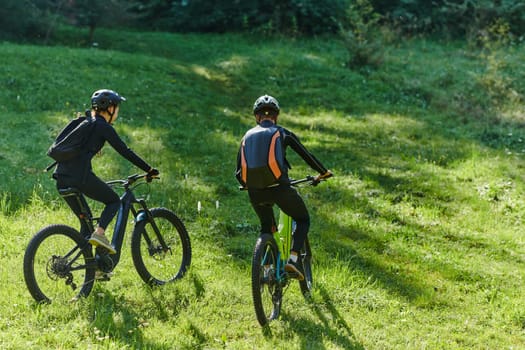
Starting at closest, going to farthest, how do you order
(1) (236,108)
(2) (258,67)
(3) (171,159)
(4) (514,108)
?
1. (3) (171,159)
2. (4) (514,108)
3. (1) (236,108)
4. (2) (258,67)

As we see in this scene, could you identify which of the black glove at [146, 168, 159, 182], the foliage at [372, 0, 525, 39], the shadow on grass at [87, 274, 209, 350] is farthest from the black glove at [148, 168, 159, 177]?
the foliage at [372, 0, 525, 39]

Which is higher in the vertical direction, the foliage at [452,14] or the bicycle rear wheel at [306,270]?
the foliage at [452,14]

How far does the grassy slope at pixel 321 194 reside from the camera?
6285mm

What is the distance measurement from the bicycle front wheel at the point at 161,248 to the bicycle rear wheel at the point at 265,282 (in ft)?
4.65

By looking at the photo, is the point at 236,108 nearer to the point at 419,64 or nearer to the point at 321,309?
the point at 419,64

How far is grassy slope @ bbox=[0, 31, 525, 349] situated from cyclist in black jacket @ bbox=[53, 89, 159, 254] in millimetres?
939

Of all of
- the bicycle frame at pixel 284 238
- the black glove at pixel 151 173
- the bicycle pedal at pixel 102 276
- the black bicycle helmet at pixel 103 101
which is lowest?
the bicycle pedal at pixel 102 276

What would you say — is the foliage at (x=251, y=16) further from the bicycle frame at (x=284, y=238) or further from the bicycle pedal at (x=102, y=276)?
the bicycle pedal at (x=102, y=276)

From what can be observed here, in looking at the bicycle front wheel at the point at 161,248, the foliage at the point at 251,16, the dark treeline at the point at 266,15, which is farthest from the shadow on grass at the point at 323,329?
the foliage at the point at 251,16

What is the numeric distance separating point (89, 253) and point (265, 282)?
1.97 metres

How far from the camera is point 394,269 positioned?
26.9 ft

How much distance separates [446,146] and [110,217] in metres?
9.80

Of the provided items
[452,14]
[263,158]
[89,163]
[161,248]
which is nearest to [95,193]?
[89,163]

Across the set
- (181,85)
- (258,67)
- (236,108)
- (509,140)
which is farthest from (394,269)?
(258,67)
